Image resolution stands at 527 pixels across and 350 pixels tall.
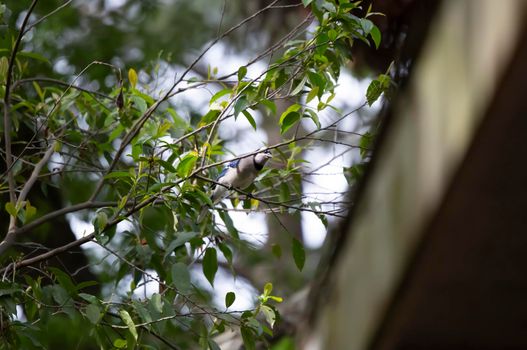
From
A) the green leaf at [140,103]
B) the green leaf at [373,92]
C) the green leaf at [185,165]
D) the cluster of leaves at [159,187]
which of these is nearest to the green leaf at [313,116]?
the cluster of leaves at [159,187]

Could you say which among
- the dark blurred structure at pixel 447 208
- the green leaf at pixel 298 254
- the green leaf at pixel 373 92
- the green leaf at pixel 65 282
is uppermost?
the green leaf at pixel 373 92

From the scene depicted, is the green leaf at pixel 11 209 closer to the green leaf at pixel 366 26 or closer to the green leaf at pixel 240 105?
the green leaf at pixel 240 105

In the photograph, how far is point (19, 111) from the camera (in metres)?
4.42

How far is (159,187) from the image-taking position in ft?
11.0

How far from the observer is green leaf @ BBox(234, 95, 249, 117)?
11.3 feet

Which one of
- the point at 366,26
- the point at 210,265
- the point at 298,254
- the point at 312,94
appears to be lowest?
the point at 210,265

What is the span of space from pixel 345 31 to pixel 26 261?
1.54 m

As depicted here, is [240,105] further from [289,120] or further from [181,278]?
[181,278]

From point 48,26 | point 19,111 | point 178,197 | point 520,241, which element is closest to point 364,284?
point 520,241

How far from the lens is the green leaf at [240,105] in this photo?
3446 millimetres

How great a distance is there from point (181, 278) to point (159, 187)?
0.35 meters

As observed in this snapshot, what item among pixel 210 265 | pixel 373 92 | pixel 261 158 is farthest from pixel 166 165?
pixel 261 158

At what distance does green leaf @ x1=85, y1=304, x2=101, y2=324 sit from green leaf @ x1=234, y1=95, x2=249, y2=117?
888mm

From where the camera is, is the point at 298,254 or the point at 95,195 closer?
the point at 298,254
